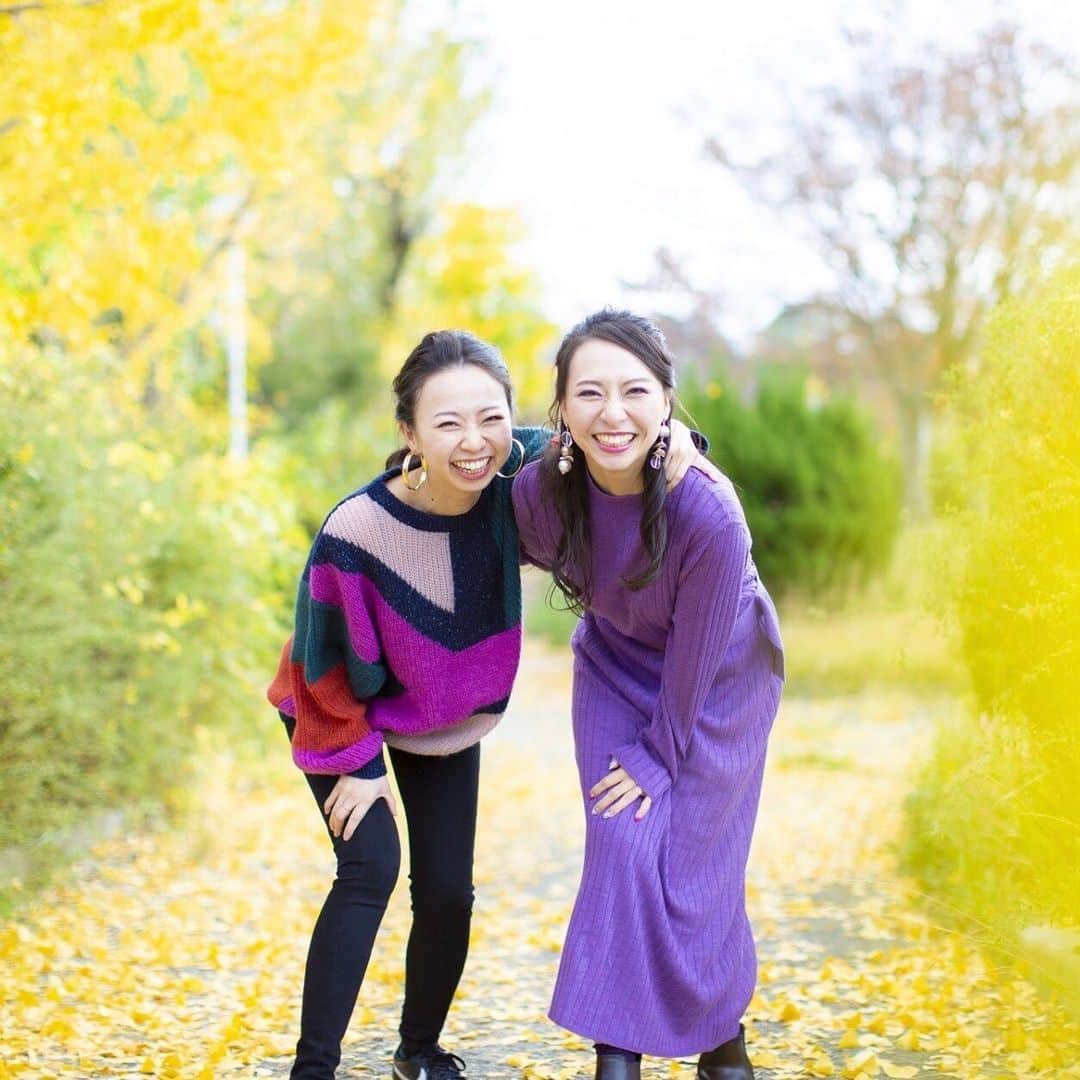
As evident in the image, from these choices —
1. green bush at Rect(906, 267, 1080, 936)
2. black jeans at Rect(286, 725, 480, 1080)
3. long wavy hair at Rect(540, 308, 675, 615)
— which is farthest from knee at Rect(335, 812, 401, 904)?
green bush at Rect(906, 267, 1080, 936)

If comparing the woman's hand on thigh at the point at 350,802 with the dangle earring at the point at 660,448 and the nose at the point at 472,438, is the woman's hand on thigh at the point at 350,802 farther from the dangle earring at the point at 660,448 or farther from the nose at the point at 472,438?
the dangle earring at the point at 660,448

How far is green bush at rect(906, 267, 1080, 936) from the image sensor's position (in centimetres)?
339

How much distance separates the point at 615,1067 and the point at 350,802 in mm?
755

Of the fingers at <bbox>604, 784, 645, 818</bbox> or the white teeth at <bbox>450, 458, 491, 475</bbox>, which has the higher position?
the white teeth at <bbox>450, 458, 491, 475</bbox>

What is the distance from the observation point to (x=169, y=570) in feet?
21.1

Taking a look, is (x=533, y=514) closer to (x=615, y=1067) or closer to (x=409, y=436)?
(x=409, y=436)

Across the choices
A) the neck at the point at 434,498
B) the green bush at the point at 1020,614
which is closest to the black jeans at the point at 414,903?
the neck at the point at 434,498

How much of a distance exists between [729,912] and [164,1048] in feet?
5.37

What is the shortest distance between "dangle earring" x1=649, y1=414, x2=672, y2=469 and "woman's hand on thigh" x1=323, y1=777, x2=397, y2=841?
888mm

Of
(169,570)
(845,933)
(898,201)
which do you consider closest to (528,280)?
(898,201)

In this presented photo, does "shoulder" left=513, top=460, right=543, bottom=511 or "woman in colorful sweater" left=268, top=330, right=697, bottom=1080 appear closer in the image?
"woman in colorful sweater" left=268, top=330, right=697, bottom=1080

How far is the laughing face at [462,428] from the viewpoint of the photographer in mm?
2951

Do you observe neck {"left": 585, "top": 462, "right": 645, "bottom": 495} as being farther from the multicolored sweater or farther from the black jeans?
the black jeans

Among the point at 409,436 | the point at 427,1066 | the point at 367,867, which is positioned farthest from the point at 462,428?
the point at 427,1066
